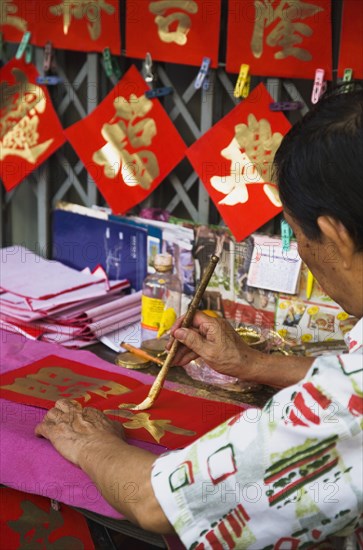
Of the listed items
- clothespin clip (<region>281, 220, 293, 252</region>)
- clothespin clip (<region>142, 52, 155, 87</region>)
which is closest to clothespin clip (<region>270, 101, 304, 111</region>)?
clothespin clip (<region>281, 220, 293, 252</region>)

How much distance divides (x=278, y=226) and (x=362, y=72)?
48cm

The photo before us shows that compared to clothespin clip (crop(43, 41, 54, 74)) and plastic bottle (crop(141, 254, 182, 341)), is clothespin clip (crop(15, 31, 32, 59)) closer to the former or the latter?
clothespin clip (crop(43, 41, 54, 74))

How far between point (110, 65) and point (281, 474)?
1.55 m

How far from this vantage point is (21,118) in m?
2.38

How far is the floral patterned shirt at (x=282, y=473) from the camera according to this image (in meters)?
0.90

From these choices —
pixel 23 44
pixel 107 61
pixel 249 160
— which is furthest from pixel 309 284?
pixel 23 44

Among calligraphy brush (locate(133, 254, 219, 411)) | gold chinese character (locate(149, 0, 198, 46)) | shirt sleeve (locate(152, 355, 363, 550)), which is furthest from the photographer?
gold chinese character (locate(149, 0, 198, 46))

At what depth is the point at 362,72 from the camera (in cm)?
169

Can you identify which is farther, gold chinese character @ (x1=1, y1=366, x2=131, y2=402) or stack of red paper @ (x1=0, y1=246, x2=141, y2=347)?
stack of red paper @ (x1=0, y1=246, x2=141, y2=347)

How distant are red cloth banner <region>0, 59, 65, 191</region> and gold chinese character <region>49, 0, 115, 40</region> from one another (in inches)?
8.7

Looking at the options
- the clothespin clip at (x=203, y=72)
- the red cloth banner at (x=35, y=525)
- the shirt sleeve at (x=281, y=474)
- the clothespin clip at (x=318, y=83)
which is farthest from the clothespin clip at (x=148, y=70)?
the shirt sleeve at (x=281, y=474)

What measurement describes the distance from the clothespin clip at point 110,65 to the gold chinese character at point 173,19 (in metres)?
0.20

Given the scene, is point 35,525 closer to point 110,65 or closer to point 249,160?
point 249,160

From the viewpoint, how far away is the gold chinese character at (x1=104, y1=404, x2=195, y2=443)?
1388mm
